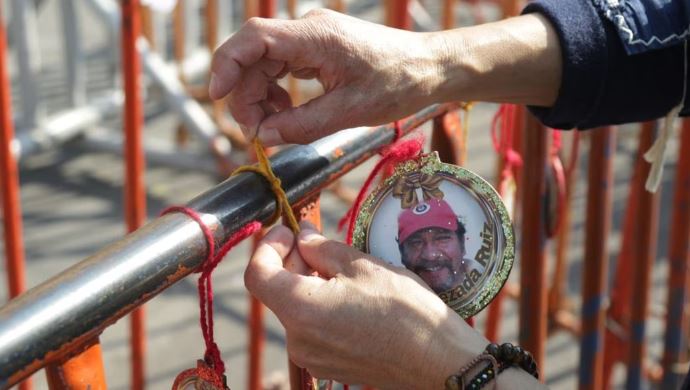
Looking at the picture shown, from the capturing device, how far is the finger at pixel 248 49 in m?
1.04

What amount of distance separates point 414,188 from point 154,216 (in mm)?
3175

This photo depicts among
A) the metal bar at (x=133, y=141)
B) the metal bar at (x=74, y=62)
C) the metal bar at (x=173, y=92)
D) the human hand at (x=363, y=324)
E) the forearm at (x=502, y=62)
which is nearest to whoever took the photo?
the human hand at (x=363, y=324)

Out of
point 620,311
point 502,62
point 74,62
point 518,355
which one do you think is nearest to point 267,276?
point 518,355

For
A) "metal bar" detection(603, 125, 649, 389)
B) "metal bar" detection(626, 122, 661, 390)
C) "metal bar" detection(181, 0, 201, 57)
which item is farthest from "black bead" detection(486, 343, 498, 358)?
"metal bar" detection(181, 0, 201, 57)

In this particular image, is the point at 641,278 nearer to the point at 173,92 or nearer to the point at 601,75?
the point at 601,75

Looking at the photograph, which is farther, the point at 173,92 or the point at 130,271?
the point at 173,92

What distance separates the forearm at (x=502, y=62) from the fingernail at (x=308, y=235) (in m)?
0.29

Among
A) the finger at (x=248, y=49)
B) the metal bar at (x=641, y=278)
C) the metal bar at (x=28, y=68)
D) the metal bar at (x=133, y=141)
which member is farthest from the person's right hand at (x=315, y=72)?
the metal bar at (x=28, y=68)

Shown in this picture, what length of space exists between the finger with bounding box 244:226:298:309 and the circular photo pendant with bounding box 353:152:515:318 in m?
0.15

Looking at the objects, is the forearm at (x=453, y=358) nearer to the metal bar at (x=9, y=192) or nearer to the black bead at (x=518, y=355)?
the black bead at (x=518, y=355)

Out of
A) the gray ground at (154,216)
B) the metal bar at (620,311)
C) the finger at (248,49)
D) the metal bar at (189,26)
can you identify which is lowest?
the gray ground at (154,216)

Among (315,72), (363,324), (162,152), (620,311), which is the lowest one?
(162,152)

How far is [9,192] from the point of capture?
1.95 m

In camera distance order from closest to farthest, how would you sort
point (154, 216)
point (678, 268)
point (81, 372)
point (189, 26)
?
point (81, 372) → point (678, 268) → point (154, 216) → point (189, 26)
